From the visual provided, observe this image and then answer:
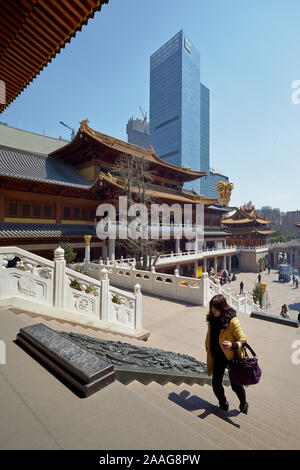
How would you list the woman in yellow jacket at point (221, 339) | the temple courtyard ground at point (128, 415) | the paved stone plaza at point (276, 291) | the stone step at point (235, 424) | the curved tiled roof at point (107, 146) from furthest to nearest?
the paved stone plaza at point (276, 291) → the curved tiled roof at point (107, 146) → the woman in yellow jacket at point (221, 339) → the stone step at point (235, 424) → the temple courtyard ground at point (128, 415)

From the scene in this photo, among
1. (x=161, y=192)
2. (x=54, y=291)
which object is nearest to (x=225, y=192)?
(x=161, y=192)

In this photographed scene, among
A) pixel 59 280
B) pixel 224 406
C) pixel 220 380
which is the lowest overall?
pixel 224 406

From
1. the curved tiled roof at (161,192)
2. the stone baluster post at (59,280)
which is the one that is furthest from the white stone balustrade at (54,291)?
the curved tiled roof at (161,192)

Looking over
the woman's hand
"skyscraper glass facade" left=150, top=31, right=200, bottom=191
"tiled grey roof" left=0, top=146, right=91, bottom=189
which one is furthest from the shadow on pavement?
"skyscraper glass facade" left=150, top=31, right=200, bottom=191

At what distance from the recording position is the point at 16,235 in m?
12.1

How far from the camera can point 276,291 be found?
2414 cm

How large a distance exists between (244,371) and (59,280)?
13.3 ft

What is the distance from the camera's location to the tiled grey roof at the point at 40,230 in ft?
40.5

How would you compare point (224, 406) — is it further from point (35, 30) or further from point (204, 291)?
point (204, 291)

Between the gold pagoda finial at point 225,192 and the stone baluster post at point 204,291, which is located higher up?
the gold pagoda finial at point 225,192

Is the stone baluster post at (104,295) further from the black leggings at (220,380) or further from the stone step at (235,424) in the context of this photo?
the black leggings at (220,380)

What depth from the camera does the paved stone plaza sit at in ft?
59.6

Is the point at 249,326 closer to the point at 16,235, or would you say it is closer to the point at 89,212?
the point at 16,235
